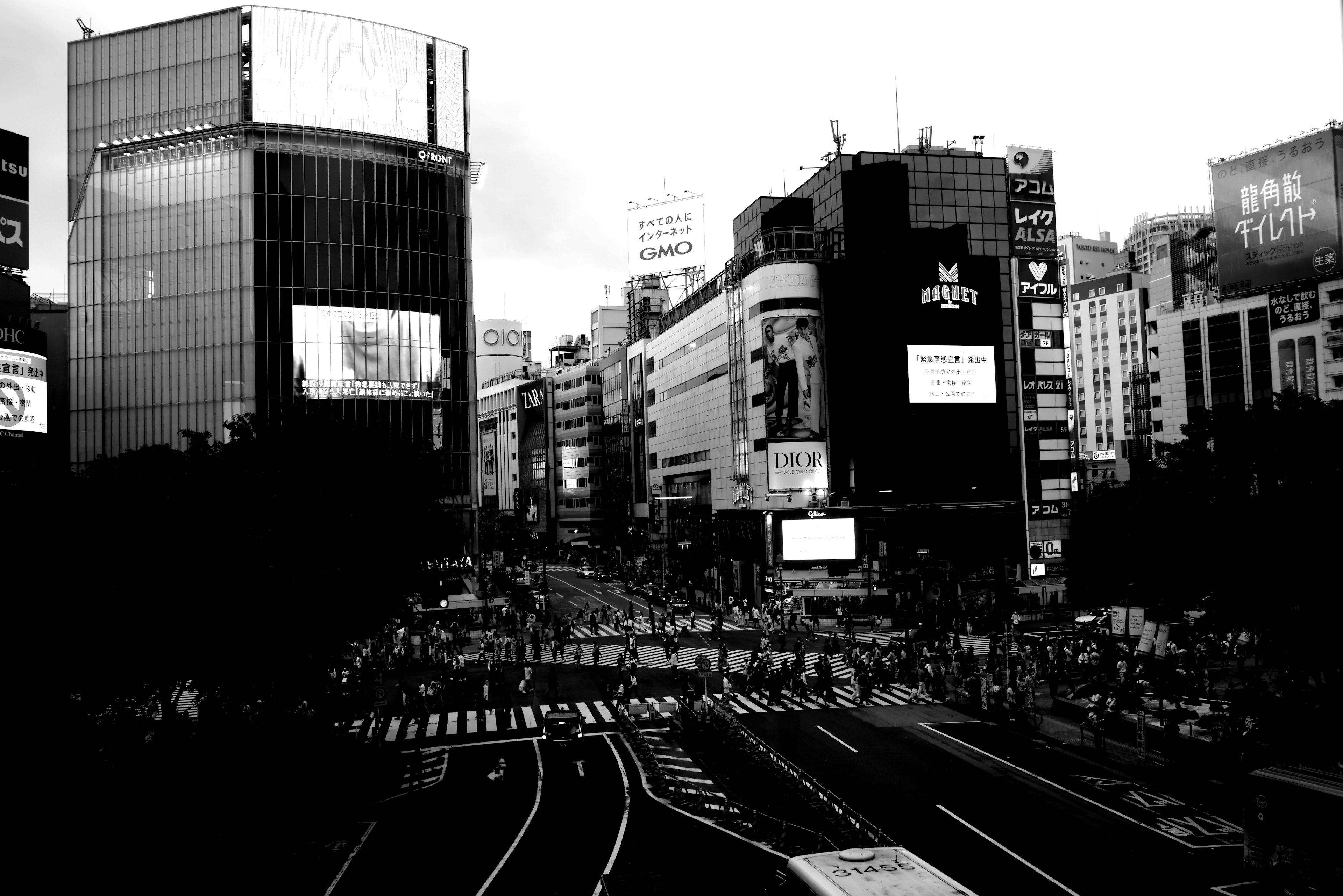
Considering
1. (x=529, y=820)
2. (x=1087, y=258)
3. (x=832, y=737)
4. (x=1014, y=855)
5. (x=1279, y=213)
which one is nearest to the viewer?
(x=1014, y=855)

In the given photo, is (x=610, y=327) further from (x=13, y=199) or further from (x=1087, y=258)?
(x=13, y=199)

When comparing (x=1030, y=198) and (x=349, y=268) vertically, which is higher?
(x=1030, y=198)

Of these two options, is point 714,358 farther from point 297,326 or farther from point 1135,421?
point 1135,421

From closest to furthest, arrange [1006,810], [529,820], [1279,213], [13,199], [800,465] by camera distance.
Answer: [1006,810] → [529,820] → [13,199] → [800,465] → [1279,213]

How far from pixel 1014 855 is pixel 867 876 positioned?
7.72 meters

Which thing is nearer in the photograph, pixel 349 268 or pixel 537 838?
pixel 537 838

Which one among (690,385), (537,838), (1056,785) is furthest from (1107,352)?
(537,838)

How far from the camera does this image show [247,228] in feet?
248

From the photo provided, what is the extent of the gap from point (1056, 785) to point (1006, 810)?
279cm

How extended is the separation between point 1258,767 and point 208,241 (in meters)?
78.2

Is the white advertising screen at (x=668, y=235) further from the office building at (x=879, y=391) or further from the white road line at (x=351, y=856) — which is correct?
the white road line at (x=351, y=856)

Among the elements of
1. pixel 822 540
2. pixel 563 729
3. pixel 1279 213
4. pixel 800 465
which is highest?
pixel 1279 213

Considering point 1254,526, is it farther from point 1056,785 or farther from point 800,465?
point 800,465

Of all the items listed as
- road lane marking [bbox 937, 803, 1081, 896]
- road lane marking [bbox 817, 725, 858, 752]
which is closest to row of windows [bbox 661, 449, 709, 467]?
road lane marking [bbox 817, 725, 858, 752]
